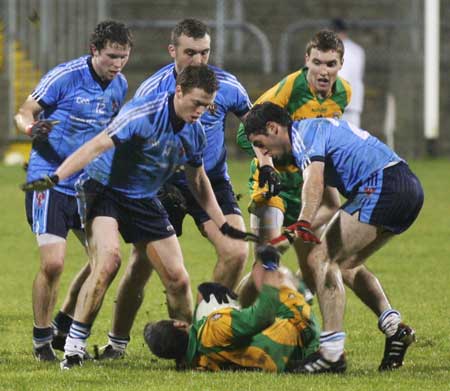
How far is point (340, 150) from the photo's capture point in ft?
26.0

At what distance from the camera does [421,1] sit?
25422mm

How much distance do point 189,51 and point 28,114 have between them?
4.20 ft

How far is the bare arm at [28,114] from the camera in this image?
28.4 ft

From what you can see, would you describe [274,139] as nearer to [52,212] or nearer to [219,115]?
[52,212]

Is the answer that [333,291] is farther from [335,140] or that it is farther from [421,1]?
[421,1]

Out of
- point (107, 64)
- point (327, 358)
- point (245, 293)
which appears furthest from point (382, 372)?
point (107, 64)

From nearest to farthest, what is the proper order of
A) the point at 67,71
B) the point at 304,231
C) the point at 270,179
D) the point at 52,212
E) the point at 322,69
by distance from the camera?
the point at 304,231 → the point at 52,212 → the point at 67,71 → the point at 270,179 → the point at 322,69

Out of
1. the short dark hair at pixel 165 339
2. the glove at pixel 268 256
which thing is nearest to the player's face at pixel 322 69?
the glove at pixel 268 256

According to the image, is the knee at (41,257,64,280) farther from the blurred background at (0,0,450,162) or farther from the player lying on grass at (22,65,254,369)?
the blurred background at (0,0,450,162)

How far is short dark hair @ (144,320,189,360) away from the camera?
7.74 metres

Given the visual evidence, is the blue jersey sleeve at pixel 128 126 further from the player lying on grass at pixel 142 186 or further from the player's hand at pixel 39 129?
the player's hand at pixel 39 129

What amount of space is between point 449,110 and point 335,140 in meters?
18.8

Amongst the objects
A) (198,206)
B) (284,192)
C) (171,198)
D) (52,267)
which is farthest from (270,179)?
(52,267)

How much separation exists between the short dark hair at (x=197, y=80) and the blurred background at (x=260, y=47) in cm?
1622
